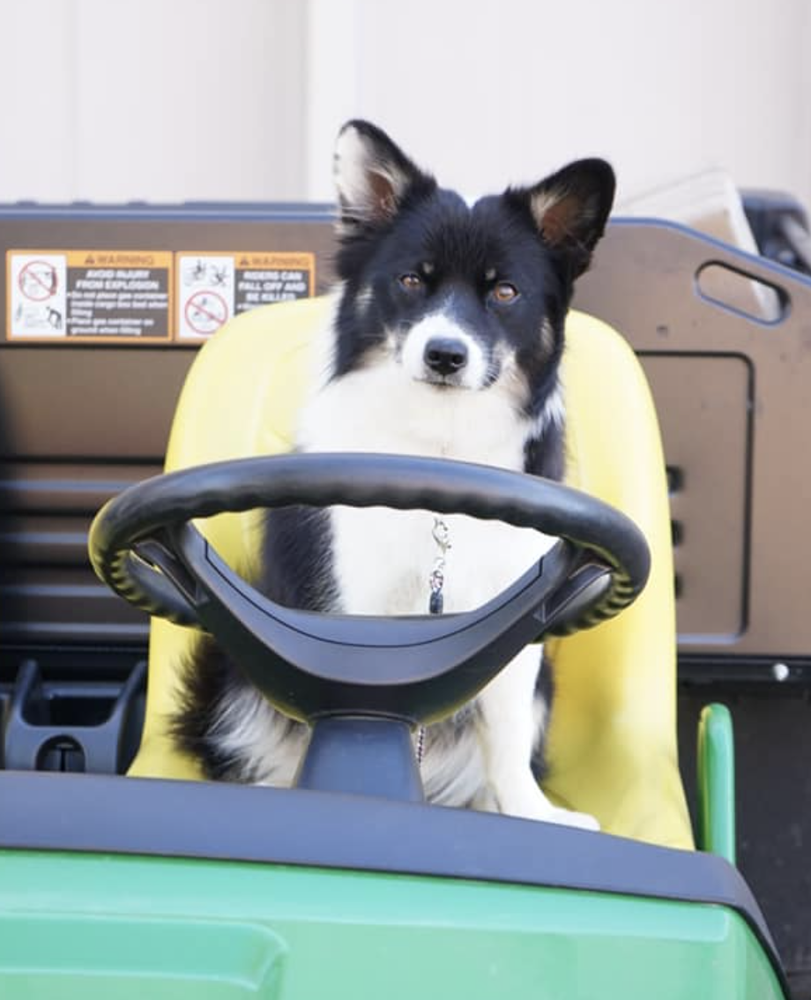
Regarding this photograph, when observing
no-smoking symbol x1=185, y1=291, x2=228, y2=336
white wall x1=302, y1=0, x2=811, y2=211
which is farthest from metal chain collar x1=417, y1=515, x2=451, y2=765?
white wall x1=302, y1=0, x2=811, y2=211

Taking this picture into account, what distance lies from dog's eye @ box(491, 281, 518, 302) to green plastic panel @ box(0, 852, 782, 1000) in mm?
1051

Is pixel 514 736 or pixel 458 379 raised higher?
pixel 458 379

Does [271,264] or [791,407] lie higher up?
[271,264]

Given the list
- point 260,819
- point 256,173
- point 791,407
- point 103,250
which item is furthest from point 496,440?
point 256,173

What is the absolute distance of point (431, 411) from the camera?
1.88 metres

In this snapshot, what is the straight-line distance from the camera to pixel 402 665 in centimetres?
106

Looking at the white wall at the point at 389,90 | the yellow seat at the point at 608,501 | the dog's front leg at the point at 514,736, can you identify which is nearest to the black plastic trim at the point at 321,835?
the yellow seat at the point at 608,501

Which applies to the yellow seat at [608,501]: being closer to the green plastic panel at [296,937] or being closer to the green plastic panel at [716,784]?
the green plastic panel at [716,784]

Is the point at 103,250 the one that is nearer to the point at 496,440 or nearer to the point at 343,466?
the point at 496,440

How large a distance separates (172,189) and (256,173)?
0.21 metres

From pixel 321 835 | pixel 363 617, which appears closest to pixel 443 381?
pixel 363 617

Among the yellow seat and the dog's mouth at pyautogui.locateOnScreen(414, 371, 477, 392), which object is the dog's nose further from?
the yellow seat

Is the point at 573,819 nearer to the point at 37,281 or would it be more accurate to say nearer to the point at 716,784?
the point at 716,784

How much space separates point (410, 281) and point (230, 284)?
0.25 m
